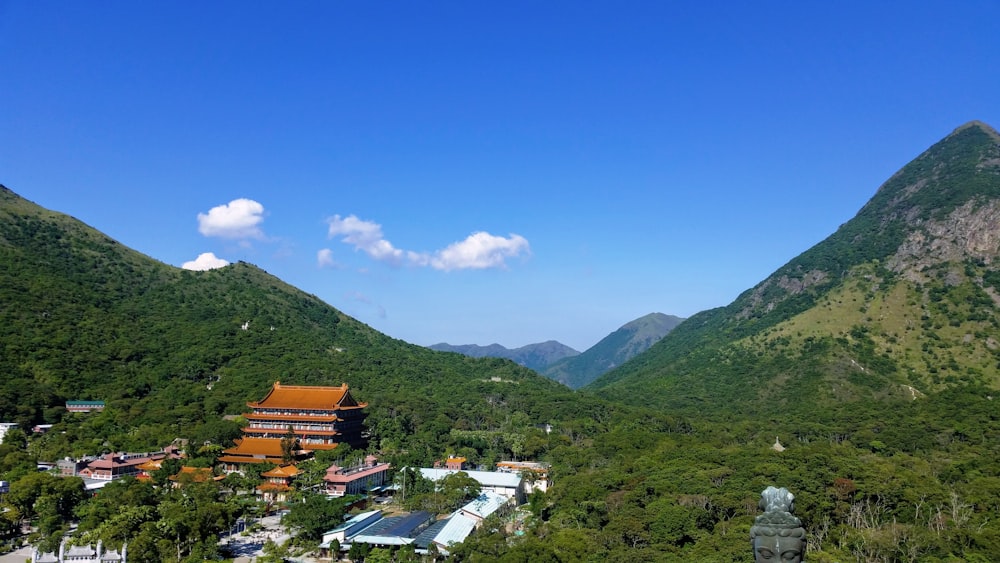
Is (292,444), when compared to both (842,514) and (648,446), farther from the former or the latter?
(842,514)

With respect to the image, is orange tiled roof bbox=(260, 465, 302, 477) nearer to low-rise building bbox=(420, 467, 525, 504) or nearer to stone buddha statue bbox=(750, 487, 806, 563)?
low-rise building bbox=(420, 467, 525, 504)

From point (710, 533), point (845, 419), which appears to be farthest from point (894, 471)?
point (845, 419)

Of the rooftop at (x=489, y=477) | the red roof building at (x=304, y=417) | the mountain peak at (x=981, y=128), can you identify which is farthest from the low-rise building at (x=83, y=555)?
the mountain peak at (x=981, y=128)

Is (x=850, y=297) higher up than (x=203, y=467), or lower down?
higher up

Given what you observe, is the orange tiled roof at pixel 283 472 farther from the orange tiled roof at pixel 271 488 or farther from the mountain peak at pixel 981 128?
the mountain peak at pixel 981 128

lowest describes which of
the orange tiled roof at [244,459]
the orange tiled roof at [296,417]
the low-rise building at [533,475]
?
the low-rise building at [533,475]

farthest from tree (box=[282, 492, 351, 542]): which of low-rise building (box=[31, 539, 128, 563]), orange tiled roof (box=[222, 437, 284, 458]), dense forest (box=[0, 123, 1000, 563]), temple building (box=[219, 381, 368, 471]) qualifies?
temple building (box=[219, 381, 368, 471])
